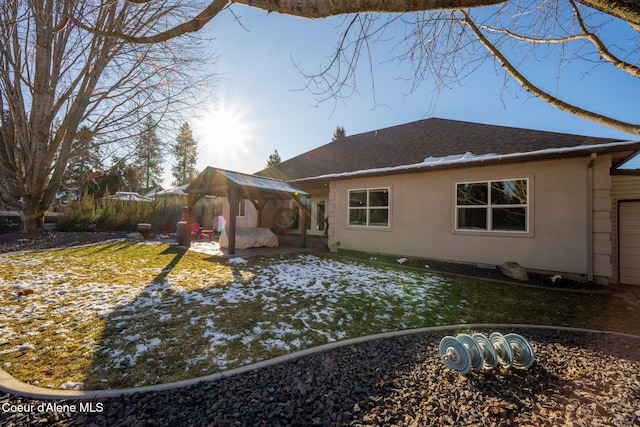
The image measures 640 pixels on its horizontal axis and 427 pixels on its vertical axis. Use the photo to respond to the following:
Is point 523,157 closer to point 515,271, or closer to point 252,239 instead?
point 515,271

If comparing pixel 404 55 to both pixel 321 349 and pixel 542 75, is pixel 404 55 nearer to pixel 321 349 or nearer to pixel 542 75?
pixel 542 75

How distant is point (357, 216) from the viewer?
34.3ft

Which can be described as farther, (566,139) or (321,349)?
(566,139)

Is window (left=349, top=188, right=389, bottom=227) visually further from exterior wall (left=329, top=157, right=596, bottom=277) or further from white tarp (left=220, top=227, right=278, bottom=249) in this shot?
white tarp (left=220, top=227, right=278, bottom=249)

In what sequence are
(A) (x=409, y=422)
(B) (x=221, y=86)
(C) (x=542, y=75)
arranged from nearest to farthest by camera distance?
(A) (x=409, y=422) < (C) (x=542, y=75) < (B) (x=221, y=86)

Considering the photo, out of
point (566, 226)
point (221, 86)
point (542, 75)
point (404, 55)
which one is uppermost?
point (221, 86)

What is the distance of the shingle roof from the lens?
8212mm

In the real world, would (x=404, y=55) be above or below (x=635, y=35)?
above

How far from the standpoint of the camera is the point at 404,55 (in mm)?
4438

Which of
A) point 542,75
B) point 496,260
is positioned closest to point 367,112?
point 542,75

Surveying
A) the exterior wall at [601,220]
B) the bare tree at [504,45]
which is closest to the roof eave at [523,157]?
the exterior wall at [601,220]

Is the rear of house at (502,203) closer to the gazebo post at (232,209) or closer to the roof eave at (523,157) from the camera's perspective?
the roof eave at (523,157)

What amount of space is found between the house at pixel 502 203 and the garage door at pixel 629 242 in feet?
0.05

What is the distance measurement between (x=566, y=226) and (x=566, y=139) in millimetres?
3193
